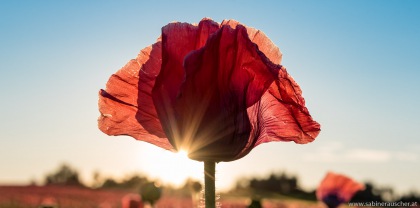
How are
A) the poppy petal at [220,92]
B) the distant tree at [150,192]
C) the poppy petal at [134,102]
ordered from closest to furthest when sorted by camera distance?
1. the poppy petal at [220,92]
2. the poppy petal at [134,102]
3. the distant tree at [150,192]

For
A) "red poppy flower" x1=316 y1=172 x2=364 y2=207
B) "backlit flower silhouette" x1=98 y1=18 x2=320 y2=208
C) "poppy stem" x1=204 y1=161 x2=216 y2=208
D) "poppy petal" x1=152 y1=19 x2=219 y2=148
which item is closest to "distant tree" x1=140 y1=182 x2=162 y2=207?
"backlit flower silhouette" x1=98 y1=18 x2=320 y2=208

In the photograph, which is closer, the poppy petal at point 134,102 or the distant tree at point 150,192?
the poppy petal at point 134,102

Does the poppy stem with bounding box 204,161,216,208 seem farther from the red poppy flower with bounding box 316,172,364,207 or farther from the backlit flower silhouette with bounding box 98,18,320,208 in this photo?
the red poppy flower with bounding box 316,172,364,207

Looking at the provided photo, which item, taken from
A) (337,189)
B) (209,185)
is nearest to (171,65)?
(209,185)

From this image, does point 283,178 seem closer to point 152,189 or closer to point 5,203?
point 5,203

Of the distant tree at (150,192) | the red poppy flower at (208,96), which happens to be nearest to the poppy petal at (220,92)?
the red poppy flower at (208,96)

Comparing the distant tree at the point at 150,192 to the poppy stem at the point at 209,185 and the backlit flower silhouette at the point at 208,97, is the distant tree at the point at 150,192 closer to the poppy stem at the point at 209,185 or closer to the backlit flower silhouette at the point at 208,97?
the backlit flower silhouette at the point at 208,97

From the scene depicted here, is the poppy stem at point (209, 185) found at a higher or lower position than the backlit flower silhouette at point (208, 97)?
lower
